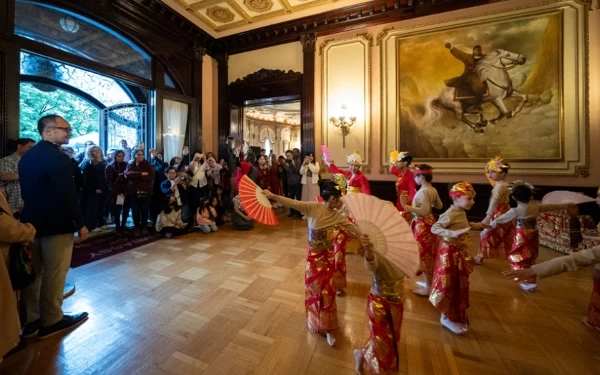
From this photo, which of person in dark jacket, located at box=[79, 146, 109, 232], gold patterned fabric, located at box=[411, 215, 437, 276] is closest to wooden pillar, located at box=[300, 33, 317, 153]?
gold patterned fabric, located at box=[411, 215, 437, 276]

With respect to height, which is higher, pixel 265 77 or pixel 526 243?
pixel 265 77

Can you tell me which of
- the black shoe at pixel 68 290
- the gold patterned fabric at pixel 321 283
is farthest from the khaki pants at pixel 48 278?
the gold patterned fabric at pixel 321 283

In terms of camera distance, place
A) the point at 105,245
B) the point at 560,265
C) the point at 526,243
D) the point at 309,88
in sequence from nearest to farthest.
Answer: the point at 560,265 → the point at 526,243 → the point at 105,245 → the point at 309,88

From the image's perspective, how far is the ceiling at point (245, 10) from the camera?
20.4 ft

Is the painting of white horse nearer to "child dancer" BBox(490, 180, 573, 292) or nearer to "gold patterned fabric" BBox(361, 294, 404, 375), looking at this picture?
"child dancer" BBox(490, 180, 573, 292)

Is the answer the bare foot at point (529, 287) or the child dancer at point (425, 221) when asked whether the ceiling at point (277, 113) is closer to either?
the child dancer at point (425, 221)

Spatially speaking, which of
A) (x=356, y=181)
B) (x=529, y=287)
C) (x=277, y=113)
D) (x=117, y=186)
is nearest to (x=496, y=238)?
(x=529, y=287)

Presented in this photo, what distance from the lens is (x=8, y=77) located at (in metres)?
3.84

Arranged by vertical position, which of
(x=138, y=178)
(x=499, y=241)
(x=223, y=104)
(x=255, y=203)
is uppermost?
(x=223, y=104)

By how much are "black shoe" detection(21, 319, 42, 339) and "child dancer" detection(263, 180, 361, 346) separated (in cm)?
221

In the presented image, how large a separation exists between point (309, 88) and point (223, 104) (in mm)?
2835

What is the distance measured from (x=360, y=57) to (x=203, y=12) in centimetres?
420

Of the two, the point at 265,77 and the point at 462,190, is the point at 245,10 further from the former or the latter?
the point at 462,190

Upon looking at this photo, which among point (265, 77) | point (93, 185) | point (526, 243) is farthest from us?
point (265, 77)
